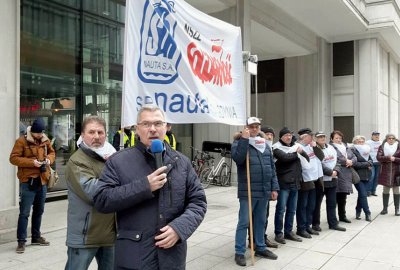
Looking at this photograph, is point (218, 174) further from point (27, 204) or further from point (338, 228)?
point (27, 204)

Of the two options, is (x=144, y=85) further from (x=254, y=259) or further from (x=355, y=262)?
(x=355, y=262)

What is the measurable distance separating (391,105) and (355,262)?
20.6 m

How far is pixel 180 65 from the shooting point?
418 cm

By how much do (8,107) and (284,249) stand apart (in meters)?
4.81

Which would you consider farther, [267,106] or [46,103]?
[267,106]

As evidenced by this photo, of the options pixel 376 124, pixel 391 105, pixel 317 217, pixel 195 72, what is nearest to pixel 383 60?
pixel 391 105

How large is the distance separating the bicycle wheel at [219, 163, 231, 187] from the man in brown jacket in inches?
313

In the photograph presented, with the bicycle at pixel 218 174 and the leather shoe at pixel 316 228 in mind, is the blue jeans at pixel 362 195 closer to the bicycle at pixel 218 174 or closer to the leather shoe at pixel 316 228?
the leather shoe at pixel 316 228

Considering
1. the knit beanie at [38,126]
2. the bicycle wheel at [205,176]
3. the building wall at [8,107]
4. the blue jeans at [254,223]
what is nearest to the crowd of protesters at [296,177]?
the blue jeans at [254,223]

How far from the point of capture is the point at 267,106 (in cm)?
2200

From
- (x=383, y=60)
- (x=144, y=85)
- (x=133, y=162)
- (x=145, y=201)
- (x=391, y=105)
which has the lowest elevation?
(x=145, y=201)

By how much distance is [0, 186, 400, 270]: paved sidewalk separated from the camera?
209 inches

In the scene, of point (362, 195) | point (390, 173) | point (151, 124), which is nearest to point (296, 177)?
point (362, 195)

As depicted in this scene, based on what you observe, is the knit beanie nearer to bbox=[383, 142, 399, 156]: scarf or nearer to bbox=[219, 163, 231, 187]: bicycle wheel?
bbox=[383, 142, 399, 156]: scarf
